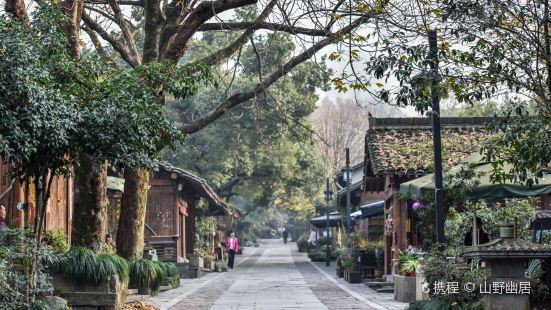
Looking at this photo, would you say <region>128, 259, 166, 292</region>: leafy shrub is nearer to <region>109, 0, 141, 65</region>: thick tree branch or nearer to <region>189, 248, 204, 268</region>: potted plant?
<region>109, 0, 141, 65</region>: thick tree branch


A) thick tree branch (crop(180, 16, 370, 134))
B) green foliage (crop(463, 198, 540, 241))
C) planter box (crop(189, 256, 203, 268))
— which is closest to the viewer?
green foliage (crop(463, 198, 540, 241))

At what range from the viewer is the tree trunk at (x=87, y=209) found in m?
17.0

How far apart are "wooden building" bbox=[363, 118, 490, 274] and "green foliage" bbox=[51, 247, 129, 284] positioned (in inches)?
429

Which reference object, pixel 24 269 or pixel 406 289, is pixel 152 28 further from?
pixel 24 269

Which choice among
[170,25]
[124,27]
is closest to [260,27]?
[170,25]

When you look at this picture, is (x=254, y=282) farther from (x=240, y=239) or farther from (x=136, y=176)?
(x=240, y=239)

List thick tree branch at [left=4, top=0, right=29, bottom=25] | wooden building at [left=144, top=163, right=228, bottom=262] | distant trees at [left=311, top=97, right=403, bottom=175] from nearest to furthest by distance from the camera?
thick tree branch at [left=4, top=0, right=29, bottom=25], wooden building at [left=144, top=163, right=228, bottom=262], distant trees at [left=311, top=97, right=403, bottom=175]

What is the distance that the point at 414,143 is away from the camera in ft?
88.6

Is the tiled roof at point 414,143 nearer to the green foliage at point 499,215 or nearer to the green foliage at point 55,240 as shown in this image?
the green foliage at point 499,215

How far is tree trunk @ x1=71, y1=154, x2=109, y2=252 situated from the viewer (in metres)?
17.0

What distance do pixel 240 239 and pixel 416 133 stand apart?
52535mm

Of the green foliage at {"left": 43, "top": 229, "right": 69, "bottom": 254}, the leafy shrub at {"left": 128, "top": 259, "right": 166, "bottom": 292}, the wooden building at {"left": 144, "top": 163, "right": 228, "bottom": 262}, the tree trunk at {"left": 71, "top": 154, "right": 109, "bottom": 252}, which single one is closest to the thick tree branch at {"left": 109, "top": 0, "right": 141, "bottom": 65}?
the leafy shrub at {"left": 128, "top": 259, "right": 166, "bottom": 292}

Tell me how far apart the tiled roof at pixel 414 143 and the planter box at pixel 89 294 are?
434 inches

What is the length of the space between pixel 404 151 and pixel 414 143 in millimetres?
840
